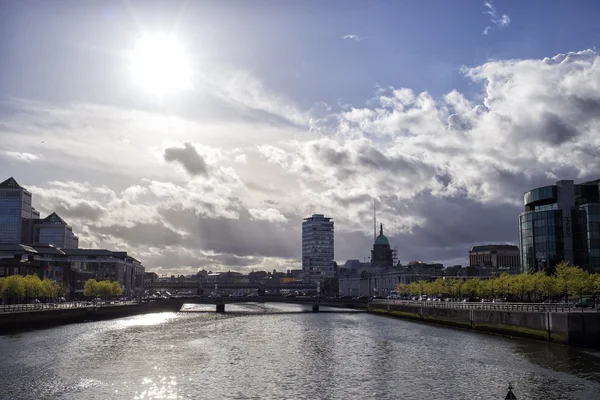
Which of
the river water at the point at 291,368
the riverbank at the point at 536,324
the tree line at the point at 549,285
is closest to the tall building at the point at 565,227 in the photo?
the tree line at the point at 549,285

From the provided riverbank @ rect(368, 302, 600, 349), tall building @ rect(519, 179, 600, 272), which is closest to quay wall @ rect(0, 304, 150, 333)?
riverbank @ rect(368, 302, 600, 349)

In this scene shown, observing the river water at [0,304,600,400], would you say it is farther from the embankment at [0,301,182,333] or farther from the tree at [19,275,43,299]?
the tree at [19,275,43,299]

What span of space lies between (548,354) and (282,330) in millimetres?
61471

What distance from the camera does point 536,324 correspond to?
90625 mm

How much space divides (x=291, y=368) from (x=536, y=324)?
39.6 meters

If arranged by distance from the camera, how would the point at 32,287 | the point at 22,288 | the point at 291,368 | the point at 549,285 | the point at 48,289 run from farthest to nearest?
the point at 48,289 < the point at 32,287 < the point at 22,288 < the point at 549,285 < the point at 291,368

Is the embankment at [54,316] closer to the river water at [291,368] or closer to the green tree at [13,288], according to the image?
the river water at [291,368]

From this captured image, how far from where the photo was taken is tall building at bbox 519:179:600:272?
158 m

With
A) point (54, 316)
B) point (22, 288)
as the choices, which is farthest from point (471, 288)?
point (22, 288)

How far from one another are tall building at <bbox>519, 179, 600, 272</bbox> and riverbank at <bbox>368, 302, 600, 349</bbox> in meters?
48.0

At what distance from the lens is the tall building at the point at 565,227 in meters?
158

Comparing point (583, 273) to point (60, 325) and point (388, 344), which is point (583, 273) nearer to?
point (388, 344)

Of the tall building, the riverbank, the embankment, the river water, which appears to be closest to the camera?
the river water

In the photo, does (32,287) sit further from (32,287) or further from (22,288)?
(22,288)
